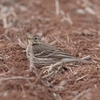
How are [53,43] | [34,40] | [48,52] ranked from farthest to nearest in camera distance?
[53,43]
[34,40]
[48,52]

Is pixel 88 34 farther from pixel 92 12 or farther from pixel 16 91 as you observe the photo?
pixel 16 91

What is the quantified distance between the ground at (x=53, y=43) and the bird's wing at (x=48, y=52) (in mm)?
237

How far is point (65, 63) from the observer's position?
7.40 metres

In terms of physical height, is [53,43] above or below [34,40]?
below

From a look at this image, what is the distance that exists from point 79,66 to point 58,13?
5.35 metres

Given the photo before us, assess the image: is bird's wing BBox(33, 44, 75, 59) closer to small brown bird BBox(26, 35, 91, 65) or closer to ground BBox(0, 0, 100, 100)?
small brown bird BBox(26, 35, 91, 65)

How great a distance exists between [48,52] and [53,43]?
3.47ft

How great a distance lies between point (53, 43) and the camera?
8930 millimetres

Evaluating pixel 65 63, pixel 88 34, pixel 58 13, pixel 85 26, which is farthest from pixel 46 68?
pixel 58 13

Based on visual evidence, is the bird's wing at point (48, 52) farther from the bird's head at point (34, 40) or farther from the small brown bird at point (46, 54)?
the bird's head at point (34, 40)

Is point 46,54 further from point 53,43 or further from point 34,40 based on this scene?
point 53,43

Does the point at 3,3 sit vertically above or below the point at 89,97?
above

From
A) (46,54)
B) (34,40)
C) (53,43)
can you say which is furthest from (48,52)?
(53,43)

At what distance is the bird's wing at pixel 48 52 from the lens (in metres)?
7.71
